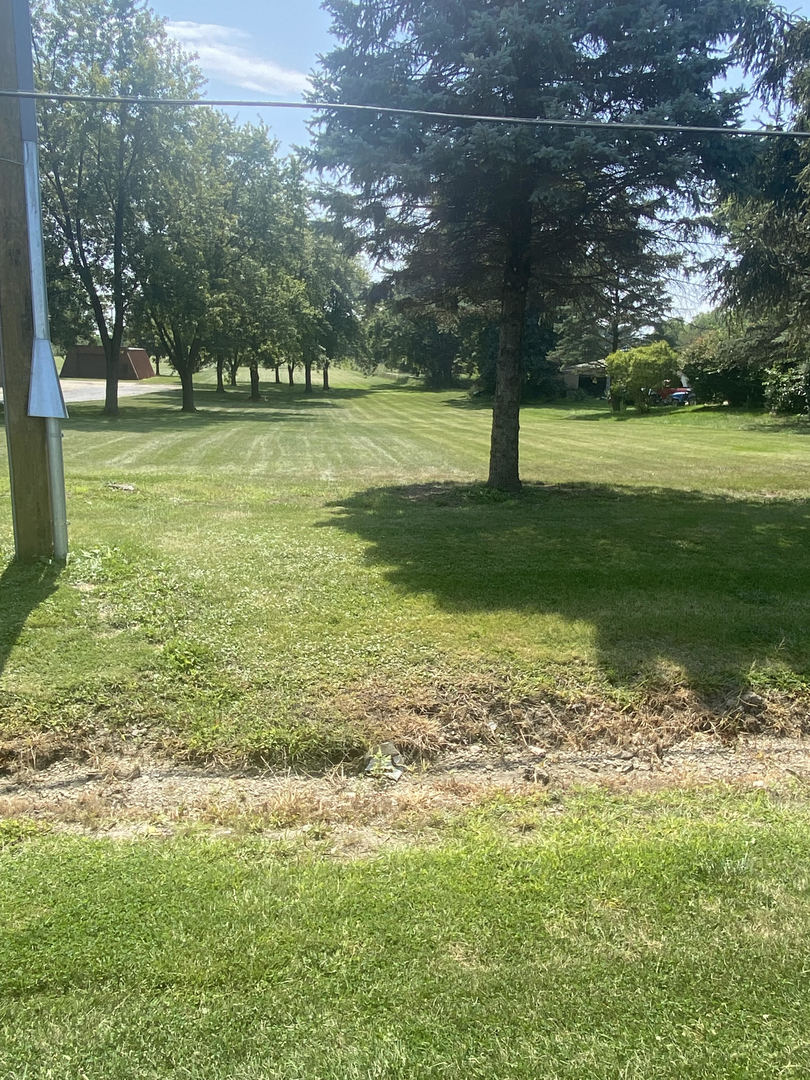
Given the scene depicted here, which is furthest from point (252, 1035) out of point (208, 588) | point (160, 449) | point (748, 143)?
point (160, 449)

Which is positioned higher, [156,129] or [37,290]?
[156,129]

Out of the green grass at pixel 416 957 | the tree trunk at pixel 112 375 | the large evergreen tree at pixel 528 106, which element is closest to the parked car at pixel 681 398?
the tree trunk at pixel 112 375

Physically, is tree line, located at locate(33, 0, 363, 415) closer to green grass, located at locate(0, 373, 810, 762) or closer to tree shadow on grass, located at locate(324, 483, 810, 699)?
green grass, located at locate(0, 373, 810, 762)

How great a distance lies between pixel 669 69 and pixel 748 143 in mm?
1178

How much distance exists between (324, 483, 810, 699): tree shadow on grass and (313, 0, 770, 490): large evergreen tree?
3649mm

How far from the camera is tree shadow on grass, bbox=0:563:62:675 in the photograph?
4.77 meters

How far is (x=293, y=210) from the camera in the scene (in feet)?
116

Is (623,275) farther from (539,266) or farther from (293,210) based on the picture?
(293,210)

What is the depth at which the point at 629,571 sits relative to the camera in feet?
21.5

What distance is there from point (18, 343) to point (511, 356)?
6.80 metres

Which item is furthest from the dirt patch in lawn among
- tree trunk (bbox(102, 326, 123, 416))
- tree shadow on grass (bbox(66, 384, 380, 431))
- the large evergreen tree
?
tree trunk (bbox(102, 326, 123, 416))

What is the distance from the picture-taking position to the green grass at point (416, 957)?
1955mm

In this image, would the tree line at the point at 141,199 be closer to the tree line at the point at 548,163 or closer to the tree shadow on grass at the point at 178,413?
the tree shadow on grass at the point at 178,413

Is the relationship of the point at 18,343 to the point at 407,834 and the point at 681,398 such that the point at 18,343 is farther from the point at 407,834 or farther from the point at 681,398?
the point at 681,398
